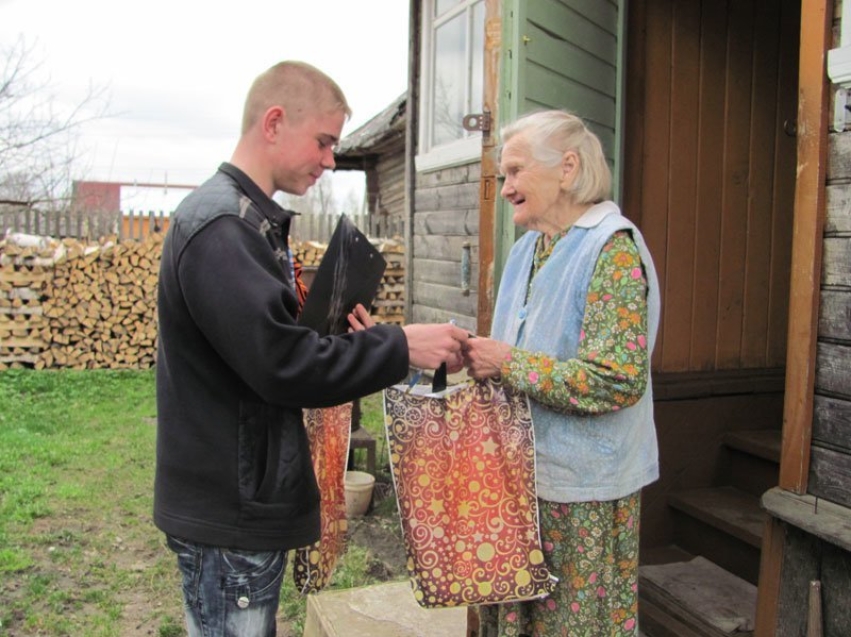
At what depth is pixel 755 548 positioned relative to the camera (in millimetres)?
3662

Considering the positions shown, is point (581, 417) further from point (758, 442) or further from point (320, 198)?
point (320, 198)

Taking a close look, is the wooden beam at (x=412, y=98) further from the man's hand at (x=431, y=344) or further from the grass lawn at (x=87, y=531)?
the man's hand at (x=431, y=344)

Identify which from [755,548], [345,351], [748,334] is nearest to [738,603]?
[755,548]

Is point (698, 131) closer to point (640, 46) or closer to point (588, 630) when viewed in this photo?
point (640, 46)

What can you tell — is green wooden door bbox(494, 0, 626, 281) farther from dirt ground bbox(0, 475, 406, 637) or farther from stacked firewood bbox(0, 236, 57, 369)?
stacked firewood bbox(0, 236, 57, 369)

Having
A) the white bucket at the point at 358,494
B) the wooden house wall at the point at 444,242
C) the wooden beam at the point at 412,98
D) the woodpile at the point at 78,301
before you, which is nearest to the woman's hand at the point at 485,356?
the wooden house wall at the point at 444,242

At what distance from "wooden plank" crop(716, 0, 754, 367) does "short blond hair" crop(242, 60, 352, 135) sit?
2.92m

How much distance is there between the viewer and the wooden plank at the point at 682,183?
4098mm

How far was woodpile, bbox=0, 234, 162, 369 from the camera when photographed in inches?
428

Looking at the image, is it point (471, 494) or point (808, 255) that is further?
point (808, 255)

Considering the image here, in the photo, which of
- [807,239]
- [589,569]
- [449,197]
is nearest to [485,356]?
[589,569]

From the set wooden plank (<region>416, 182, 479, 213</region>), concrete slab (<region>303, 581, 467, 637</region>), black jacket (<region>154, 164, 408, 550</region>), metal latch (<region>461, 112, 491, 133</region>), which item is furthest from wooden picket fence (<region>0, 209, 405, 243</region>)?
black jacket (<region>154, 164, 408, 550</region>)

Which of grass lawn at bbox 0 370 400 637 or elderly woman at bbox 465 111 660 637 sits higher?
elderly woman at bbox 465 111 660 637

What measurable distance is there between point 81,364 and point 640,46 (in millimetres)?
9430
